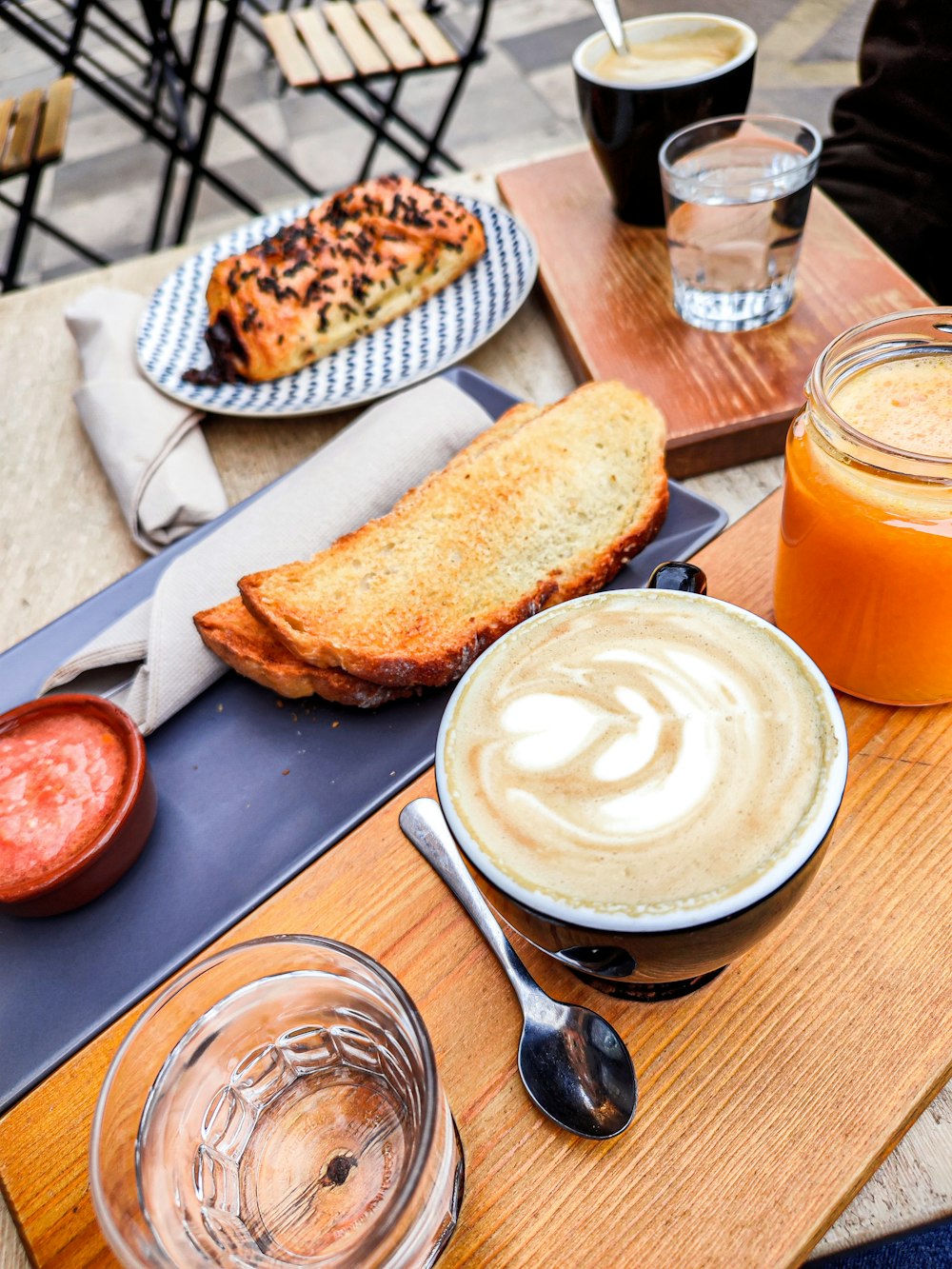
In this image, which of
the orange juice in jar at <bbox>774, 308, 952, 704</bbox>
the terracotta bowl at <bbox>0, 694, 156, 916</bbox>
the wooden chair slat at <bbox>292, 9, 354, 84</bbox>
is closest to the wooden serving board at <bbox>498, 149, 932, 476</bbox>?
the orange juice in jar at <bbox>774, 308, 952, 704</bbox>

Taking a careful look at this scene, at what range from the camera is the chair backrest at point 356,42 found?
86.6 inches

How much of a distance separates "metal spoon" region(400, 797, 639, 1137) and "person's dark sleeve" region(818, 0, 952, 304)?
1209mm

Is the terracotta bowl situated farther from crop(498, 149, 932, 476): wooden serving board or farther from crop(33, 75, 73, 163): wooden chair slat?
crop(33, 75, 73, 163): wooden chair slat

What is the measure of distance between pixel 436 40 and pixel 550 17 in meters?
2.29

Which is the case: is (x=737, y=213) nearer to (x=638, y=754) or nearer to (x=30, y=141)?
(x=638, y=754)

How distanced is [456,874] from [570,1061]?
15 centimetres

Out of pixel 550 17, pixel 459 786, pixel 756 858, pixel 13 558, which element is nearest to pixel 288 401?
pixel 13 558

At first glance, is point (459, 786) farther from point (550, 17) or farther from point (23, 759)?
point (550, 17)

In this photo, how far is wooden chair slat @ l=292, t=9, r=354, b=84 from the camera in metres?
2.21

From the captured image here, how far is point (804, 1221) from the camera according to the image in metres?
0.50

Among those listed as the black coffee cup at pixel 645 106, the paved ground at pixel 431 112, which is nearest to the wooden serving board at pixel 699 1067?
the black coffee cup at pixel 645 106

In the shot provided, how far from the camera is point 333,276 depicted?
4.32 feet

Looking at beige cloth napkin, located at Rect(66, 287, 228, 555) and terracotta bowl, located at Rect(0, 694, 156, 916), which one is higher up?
beige cloth napkin, located at Rect(66, 287, 228, 555)

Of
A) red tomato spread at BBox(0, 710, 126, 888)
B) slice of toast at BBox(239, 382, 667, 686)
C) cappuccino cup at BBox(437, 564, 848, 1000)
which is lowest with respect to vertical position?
red tomato spread at BBox(0, 710, 126, 888)
